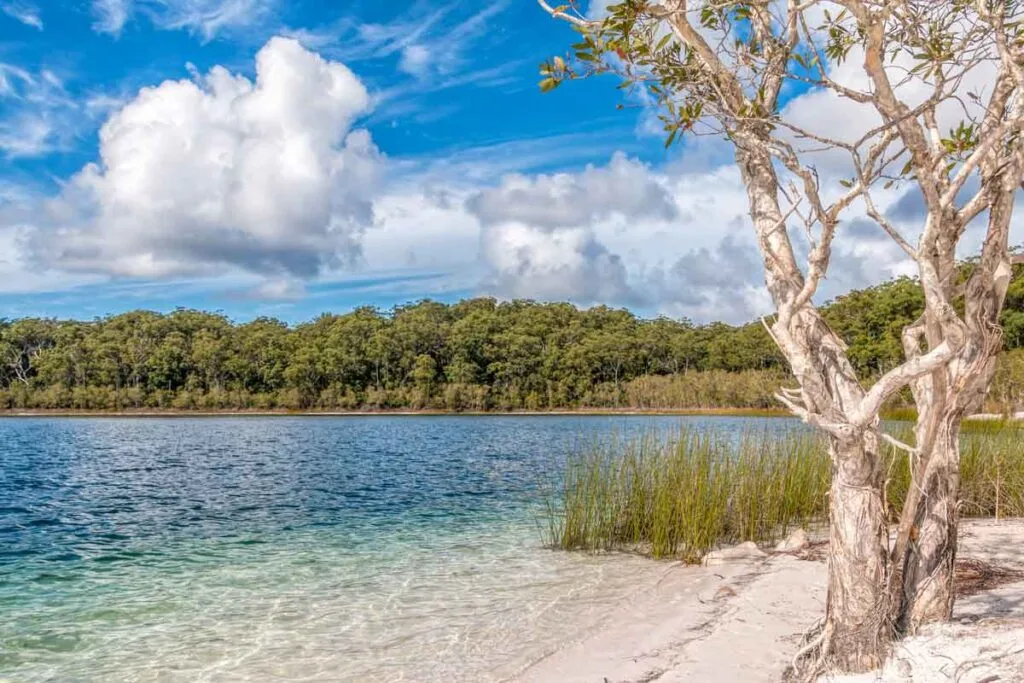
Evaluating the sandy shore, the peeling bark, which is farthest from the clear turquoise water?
the peeling bark

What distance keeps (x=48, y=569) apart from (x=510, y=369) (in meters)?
67.3

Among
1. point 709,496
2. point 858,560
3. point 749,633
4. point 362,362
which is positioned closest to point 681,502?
point 709,496

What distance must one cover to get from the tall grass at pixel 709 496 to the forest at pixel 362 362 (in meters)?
52.9

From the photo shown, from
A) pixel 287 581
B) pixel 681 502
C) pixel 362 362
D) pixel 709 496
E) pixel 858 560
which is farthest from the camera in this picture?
pixel 362 362

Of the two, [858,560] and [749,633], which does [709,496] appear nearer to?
[749,633]

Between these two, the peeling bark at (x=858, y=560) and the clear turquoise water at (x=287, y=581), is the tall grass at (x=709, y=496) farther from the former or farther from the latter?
the peeling bark at (x=858, y=560)

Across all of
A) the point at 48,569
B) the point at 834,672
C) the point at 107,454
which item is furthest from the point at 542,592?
the point at 107,454

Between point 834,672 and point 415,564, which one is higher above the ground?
point 834,672

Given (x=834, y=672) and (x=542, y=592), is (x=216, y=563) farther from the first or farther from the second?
(x=834, y=672)


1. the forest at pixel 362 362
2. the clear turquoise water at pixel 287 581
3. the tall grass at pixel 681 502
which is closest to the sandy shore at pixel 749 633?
the clear turquoise water at pixel 287 581

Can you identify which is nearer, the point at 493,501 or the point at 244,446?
the point at 493,501

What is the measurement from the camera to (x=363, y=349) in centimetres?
7656

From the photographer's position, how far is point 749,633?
4523mm

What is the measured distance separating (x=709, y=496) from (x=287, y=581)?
4277 mm
